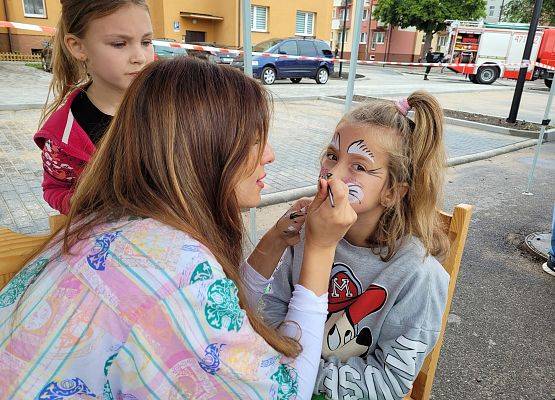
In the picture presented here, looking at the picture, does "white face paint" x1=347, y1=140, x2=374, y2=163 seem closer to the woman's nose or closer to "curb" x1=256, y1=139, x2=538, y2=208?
the woman's nose

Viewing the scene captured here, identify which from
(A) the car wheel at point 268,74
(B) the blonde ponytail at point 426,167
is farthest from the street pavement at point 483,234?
(A) the car wheel at point 268,74

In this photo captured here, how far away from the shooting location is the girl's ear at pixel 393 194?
1.35 meters

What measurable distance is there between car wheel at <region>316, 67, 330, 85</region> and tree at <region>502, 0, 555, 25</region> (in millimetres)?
24136

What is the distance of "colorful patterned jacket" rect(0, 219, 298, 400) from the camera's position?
707 mm

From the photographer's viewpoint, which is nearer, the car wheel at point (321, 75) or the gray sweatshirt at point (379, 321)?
the gray sweatshirt at point (379, 321)

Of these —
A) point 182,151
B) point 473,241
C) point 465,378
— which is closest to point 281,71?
point 473,241

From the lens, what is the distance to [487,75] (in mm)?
21188

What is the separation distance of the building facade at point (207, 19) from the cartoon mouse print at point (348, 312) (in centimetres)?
2008

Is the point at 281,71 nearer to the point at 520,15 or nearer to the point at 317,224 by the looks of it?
the point at 317,224

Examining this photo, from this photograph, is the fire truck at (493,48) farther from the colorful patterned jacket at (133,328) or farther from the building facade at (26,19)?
the colorful patterned jacket at (133,328)

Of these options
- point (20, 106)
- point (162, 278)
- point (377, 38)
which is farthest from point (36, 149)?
point (377, 38)

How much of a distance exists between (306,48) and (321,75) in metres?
1.29

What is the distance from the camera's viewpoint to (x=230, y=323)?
747 millimetres

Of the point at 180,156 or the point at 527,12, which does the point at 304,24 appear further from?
the point at 527,12
